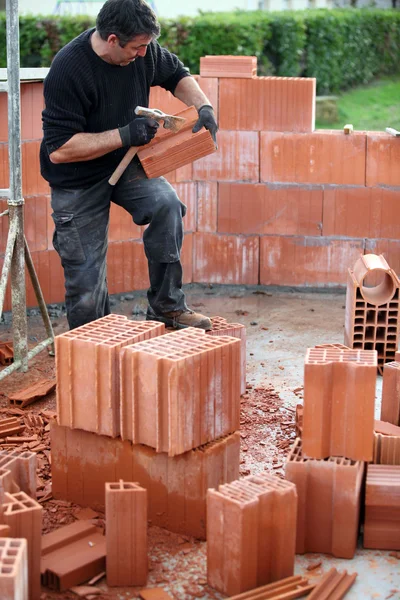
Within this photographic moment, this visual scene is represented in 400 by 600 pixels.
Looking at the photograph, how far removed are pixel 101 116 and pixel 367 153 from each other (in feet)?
10.1

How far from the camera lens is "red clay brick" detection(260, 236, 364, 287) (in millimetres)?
8438

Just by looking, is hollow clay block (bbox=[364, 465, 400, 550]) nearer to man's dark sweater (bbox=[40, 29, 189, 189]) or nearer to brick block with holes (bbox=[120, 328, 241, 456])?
brick block with holes (bbox=[120, 328, 241, 456])

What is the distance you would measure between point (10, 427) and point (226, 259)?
11.9ft

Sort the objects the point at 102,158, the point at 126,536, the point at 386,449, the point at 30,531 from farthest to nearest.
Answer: the point at 102,158, the point at 386,449, the point at 126,536, the point at 30,531

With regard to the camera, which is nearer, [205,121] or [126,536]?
[126,536]

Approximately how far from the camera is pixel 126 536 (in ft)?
13.0

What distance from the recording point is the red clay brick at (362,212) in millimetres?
8219

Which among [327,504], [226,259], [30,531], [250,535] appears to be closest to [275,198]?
[226,259]

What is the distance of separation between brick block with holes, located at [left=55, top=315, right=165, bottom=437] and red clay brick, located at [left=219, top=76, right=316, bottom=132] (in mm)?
4031

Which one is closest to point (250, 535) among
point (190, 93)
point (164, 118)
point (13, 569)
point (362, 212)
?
point (13, 569)

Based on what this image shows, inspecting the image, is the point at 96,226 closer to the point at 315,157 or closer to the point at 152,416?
the point at 152,416

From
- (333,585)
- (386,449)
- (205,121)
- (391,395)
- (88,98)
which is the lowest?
(333,585)

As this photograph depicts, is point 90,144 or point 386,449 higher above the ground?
point 90,144

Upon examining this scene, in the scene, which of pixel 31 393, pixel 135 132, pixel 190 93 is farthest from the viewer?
pixel 190 93
